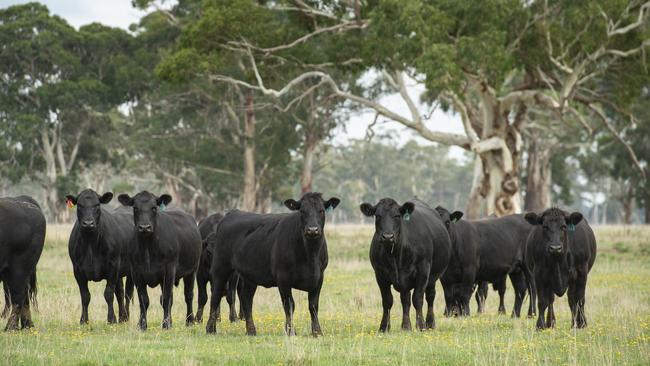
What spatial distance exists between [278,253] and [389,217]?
147 centimetres

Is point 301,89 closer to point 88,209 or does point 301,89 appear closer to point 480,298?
point 480,298

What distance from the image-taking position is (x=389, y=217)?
41.5ft

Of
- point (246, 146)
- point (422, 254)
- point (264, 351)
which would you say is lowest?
point (264, 351)

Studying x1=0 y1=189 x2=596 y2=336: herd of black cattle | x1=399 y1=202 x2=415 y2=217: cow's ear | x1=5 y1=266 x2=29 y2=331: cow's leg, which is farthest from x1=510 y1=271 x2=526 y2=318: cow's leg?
x1=5 y1=266 x2=29 y2=331: cow's leg

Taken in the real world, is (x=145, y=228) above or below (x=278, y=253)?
above

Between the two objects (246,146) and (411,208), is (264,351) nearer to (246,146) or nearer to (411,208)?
(411,208)

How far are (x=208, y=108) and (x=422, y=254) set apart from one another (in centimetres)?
4308

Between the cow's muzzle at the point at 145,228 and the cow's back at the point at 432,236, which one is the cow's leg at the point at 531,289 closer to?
the cow's back at the point at 432,236

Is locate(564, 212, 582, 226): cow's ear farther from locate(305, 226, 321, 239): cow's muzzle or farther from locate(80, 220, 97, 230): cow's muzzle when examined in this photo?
locate(80, 220, 97, 230): cow's muzzle

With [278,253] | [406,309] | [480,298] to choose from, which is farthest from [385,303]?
[480,298]

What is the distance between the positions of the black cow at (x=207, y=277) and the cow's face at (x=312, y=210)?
2480 millimetres

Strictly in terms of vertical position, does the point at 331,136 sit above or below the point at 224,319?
above

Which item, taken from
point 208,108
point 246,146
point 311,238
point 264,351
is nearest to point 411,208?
point 311,238

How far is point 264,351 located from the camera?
34.8 ft
